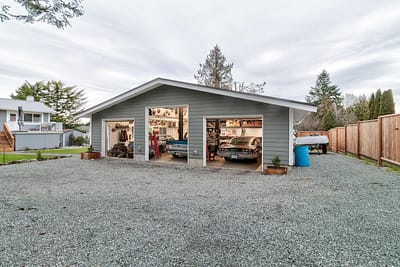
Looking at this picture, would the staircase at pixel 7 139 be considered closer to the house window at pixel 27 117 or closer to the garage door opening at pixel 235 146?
the house window at pixel 27 117

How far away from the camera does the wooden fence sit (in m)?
7.06

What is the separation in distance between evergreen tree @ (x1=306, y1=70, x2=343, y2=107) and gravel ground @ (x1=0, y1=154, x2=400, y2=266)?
34.8 metres

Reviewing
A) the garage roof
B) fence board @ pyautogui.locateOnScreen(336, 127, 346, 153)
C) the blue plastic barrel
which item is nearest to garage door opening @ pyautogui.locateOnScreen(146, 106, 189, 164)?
the garage roof

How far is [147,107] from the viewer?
34.1 ft

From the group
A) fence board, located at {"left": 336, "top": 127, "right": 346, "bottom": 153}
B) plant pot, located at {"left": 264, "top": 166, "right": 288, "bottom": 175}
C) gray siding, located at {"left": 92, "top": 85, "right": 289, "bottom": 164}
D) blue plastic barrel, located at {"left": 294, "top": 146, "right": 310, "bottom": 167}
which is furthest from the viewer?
fence board, located at {"left": 336, "top": 127, "right": 346, "bottom": 153}

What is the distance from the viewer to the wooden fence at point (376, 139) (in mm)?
7062

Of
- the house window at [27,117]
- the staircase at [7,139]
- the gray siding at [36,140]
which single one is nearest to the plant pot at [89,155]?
the staircase at [7,139]

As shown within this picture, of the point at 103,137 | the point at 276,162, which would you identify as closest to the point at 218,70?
the point at 103,137

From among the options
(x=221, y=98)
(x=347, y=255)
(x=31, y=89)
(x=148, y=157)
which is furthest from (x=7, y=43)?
(x=31, y=89)

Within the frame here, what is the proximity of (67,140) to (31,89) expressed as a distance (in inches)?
614

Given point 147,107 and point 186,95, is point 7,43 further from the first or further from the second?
point 186,95

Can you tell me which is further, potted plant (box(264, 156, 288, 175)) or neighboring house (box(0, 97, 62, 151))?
neighboring house (box(0, 97, 62, 151))

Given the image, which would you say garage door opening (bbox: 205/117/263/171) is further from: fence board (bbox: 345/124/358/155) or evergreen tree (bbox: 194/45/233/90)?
evergreen tree (bbox: 194/45/233/90)

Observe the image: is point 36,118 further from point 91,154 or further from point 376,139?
point 376,139
